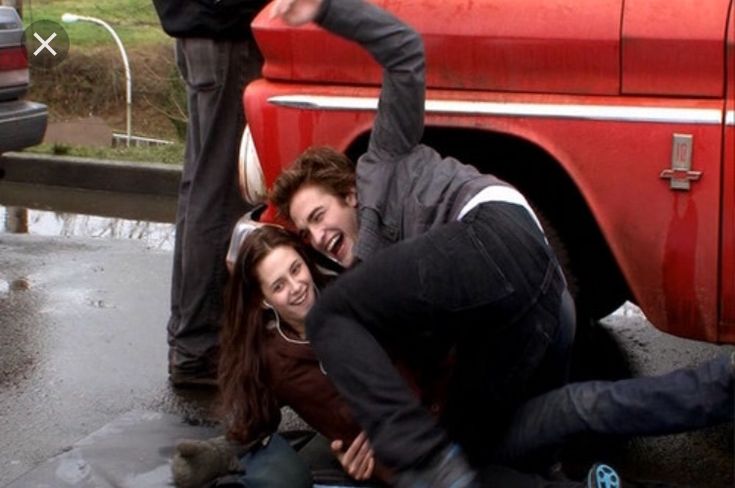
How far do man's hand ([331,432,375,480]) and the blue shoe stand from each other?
524 millimetres

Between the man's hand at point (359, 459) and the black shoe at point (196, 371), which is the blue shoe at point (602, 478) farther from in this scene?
the black shoe at point (196, 371)

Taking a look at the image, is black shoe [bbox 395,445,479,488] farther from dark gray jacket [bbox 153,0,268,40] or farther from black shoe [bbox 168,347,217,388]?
dark gray jacket [bbox 153,0,268,40]

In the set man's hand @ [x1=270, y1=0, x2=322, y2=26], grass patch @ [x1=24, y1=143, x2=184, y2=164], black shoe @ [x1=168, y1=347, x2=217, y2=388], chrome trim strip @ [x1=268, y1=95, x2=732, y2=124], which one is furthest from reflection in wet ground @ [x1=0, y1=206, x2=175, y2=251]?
man's hand @ [x1=270, y1=0, x2=322, y2=26]

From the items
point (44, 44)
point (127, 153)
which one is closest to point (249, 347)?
point (127, 153)

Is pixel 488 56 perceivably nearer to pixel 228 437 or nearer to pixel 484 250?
pixel 484 250

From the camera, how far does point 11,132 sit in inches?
285

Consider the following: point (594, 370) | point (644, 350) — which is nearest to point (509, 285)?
point (594, 370)

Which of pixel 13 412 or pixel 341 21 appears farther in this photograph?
pixel 13 412

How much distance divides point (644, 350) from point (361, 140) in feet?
5.50

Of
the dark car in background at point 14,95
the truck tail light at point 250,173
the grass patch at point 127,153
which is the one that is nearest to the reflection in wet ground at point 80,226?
the dark car in background at point 14,95

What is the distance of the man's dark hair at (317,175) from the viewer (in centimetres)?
336

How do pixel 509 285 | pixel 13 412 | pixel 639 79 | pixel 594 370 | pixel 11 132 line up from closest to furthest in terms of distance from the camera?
pixel 509 285
pixel 639 79
pixel 13 412
pixel 594 370
pixel 11 132

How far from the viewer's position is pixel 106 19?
20.3m

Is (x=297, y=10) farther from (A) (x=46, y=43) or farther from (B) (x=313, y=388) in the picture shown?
(A) (x=46, y=43)
